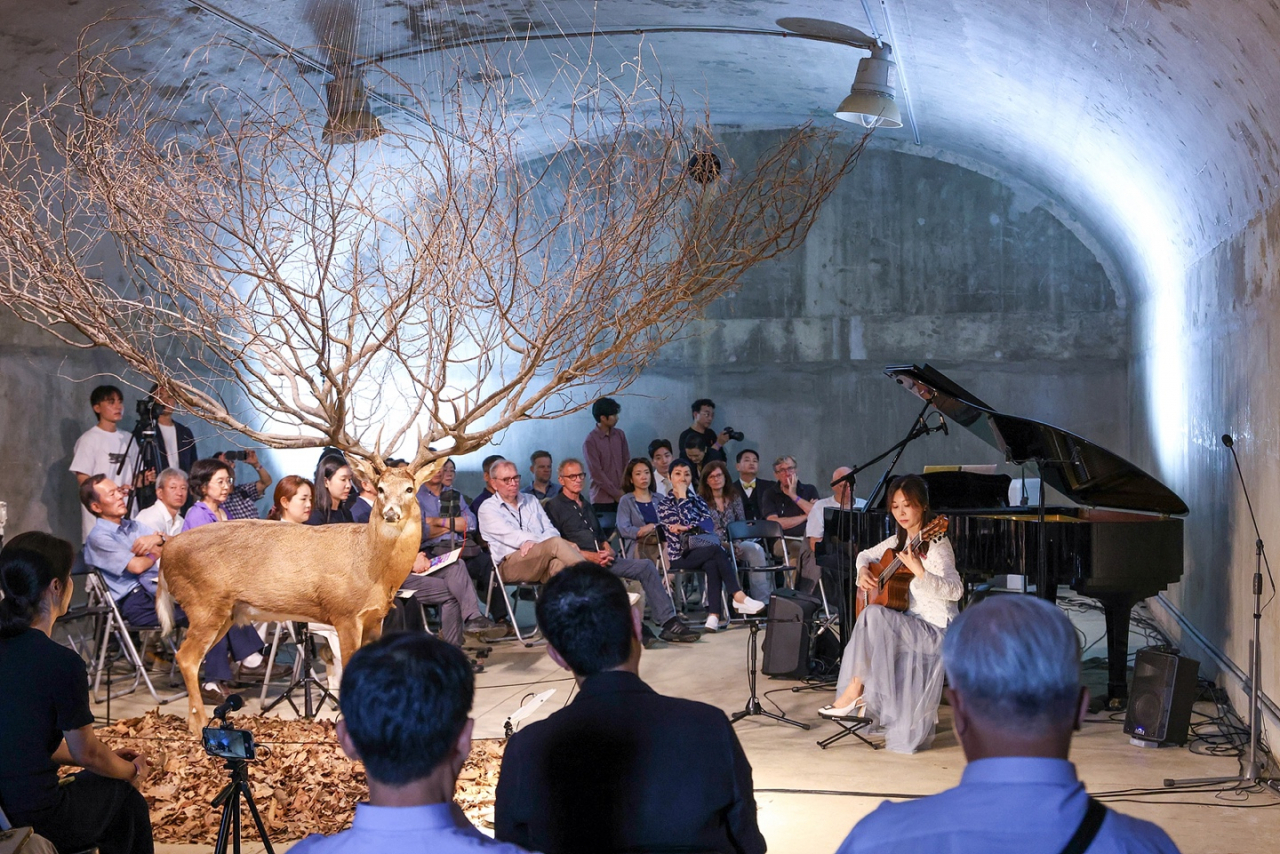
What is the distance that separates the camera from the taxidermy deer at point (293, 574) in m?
5.56

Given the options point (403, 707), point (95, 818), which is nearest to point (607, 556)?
point (95, 818)

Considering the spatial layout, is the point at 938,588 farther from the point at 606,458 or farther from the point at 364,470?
the point at 606,458

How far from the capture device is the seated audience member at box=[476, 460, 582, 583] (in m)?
7.55

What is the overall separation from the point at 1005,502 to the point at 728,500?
7.85 feet

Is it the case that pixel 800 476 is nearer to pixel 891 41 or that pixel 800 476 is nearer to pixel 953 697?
pixel 891 41

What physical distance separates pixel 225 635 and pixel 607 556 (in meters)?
2.65

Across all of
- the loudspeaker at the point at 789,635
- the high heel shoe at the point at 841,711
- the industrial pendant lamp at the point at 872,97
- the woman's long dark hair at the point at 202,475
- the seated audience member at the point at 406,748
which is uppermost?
the industrial pendant lamp at the point at 872,97

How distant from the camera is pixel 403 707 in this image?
1.69 metres

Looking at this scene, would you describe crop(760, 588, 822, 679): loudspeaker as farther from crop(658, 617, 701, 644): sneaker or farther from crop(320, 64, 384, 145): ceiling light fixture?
crop(320, 64, 384, 145): ceiling light fixture

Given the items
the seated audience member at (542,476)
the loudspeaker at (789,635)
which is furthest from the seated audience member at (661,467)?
the loudspeaker at (789,635)

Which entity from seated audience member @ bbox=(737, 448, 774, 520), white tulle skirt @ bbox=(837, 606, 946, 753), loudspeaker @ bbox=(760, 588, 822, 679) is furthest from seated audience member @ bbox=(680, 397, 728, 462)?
white tulle skirt @ bbox=(837, 606, 946, 753)

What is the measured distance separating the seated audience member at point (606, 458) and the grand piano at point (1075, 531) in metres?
4.08

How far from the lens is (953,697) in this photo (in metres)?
1.60

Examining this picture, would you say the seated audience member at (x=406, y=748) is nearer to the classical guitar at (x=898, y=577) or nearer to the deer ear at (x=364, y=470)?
the deer ear at (x=364, y=470)
